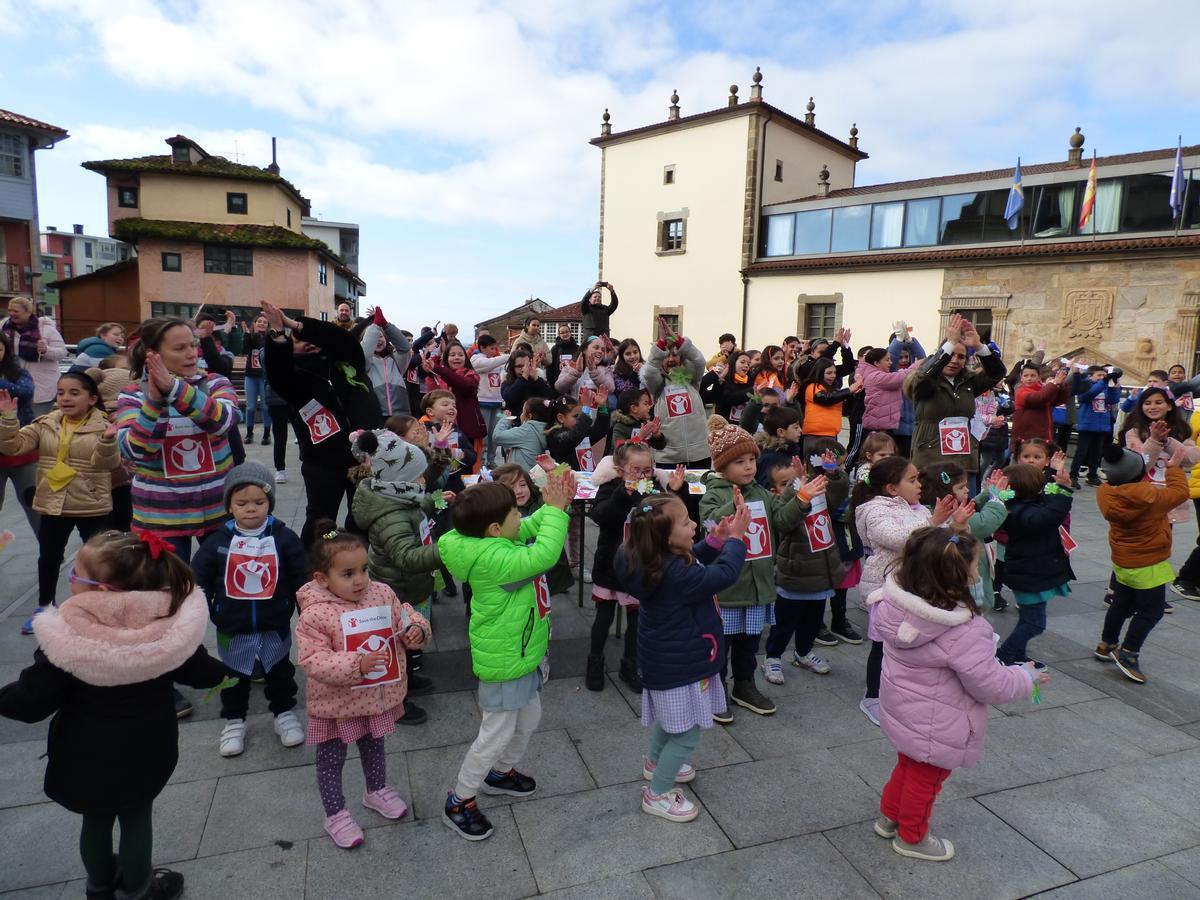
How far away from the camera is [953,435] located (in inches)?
225

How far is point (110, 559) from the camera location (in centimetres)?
227

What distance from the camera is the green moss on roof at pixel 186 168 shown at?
3403 centimetres

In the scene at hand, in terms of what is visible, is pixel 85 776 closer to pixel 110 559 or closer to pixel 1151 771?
pixel 110 559

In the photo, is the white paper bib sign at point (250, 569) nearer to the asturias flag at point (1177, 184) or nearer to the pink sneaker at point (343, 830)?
the pink sneaker at point (343, 830)

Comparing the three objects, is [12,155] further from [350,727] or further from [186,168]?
[350,727]

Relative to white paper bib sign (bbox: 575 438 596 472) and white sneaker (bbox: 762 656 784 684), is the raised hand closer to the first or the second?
white sneaker (bbox: 762 656 784 684)

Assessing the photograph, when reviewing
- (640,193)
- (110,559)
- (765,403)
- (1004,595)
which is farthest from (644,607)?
(640,193)

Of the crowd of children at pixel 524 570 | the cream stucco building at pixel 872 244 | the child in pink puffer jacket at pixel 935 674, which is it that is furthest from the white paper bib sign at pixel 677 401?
the cream stucco building at pixel 872 244

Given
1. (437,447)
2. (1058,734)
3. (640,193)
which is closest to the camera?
(1058,734)

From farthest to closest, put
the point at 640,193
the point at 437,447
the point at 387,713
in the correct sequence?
1. the point at 640,193
2. the point at 437,447
3. the point at 387,713

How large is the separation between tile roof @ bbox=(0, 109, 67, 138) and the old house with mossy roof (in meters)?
4.08

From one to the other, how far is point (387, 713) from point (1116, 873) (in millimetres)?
2999

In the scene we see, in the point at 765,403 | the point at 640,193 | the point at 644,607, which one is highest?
the point at 640,193

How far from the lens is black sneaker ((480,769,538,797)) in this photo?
10.4 feet
